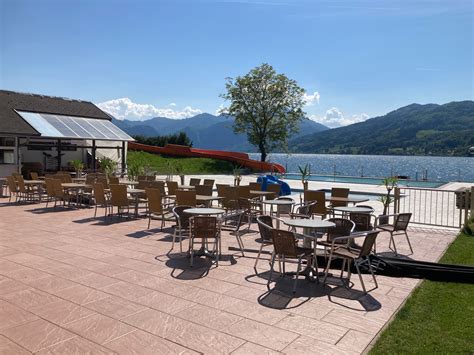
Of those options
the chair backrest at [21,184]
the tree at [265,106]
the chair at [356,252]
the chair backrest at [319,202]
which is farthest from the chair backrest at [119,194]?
the tree at [265,106]

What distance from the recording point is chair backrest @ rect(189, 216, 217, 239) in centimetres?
583

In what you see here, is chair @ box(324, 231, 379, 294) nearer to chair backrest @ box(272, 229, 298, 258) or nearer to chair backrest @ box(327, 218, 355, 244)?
chair backrest @ box(327, 218, 355, 244)

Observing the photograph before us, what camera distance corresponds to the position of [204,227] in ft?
19.2

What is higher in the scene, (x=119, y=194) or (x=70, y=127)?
(x=70, y=127)

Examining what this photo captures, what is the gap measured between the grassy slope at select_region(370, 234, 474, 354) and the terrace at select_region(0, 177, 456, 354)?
14 centimetres

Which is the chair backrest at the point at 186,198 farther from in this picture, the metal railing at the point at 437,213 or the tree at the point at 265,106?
the tree at the point at 265,106

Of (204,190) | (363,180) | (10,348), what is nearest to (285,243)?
(10,348)

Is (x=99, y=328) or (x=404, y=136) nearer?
(x=99, y=328)

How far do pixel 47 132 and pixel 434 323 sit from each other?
18466 mm

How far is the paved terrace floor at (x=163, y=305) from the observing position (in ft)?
11.1

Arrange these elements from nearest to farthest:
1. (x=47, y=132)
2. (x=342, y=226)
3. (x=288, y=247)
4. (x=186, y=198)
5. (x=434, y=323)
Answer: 1. (x=434, y=323)
2. (x=288, y=247)
3. (x=342, y=226)
4. (x=186, y=198)
5. (x=47, y=132)

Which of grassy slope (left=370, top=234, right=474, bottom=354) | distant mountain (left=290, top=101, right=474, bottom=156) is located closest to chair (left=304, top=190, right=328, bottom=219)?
grassy slope (left=370, top=234, right=474, bottom=354)

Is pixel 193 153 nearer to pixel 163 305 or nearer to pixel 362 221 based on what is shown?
pixel 362 221

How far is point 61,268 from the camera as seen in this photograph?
546cm
